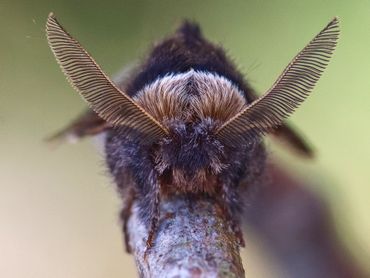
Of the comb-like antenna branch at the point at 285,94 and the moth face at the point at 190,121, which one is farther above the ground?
the comb-like antenna branch at the point at 285,94

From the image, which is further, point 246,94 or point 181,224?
point 246,94

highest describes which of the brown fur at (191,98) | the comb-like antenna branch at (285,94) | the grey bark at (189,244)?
the comb-like antenna branch at (285,94)

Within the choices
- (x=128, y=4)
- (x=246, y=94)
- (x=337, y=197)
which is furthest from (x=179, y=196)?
(x=128, y=4)

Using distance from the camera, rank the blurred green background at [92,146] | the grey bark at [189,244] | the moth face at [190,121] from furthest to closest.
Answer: the blurred green background at [92,146] < the moth face at [190,121] < the grey bark at [189,244]

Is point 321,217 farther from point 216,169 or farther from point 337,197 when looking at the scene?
point 216,169

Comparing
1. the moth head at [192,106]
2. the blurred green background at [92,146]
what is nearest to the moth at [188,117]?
the moth head at [192,106]

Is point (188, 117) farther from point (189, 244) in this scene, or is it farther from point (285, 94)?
point (189, 244)

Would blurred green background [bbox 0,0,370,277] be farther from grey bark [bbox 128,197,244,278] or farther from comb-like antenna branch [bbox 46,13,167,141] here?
grey bark [bbox 128,197,244,278]

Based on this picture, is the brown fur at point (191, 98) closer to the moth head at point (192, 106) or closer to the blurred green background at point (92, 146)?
the moth head at point (192, 106)

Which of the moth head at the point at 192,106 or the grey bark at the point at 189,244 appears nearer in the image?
the grey bark at the point at 189,244

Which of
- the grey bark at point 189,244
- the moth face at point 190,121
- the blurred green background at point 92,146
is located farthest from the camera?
the blurred green background at point 92,146
